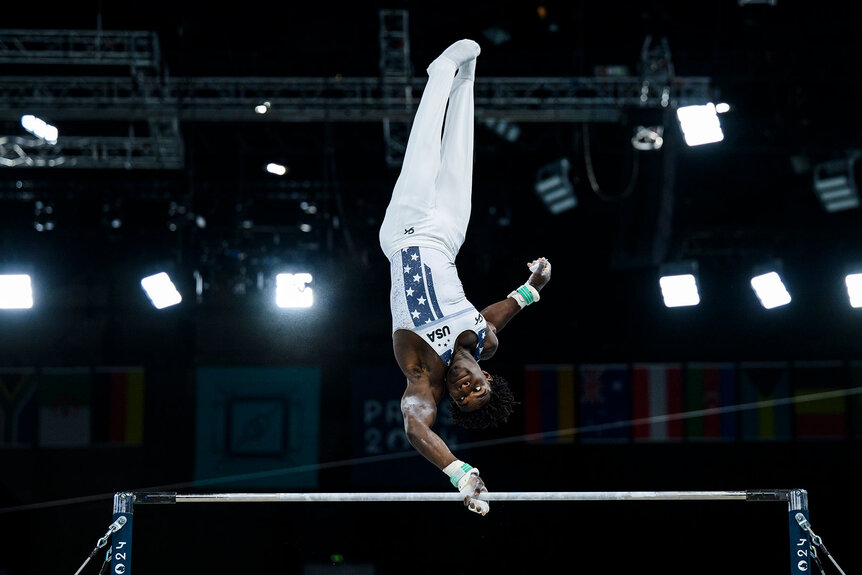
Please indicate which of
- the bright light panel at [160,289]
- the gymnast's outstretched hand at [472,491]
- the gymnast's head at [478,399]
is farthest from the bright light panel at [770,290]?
the gymnast's outstretched hand at [472,491]

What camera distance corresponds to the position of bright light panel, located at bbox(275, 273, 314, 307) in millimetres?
8680

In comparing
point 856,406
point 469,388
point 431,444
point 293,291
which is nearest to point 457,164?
point 469,388

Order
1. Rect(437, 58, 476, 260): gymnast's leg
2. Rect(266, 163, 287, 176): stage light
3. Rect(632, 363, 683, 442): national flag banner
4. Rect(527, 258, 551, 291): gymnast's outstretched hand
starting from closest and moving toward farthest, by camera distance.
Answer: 1. Rect(437, 58, 476, 260): gymnast's leg
2. Rect(527, 258, 551, 291): gymnast's outstretched hand
3. Rect(266, 163, 287, 176): stage light
4. Rect(632, 363, 683, 442): national flag banner

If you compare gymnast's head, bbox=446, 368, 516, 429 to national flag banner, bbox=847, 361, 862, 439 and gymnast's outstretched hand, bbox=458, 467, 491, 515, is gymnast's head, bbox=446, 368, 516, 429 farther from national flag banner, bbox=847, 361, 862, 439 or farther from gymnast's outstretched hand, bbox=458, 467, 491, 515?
national flag banner, bbox=847, 361, 862, 439

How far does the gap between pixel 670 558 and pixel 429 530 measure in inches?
92.9

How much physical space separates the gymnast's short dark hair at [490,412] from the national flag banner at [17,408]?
Result: 20.6 feet

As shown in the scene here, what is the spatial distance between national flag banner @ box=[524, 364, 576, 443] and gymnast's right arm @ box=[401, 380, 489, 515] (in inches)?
201

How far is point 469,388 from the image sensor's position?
4434 millimetres

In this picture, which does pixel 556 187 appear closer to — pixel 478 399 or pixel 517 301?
pixel 517 301

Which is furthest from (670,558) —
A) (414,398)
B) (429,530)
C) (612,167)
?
(414,398)

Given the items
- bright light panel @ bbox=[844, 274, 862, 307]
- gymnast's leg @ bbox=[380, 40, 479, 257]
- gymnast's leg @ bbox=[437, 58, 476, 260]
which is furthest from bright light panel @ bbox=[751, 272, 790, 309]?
gymnast's leg @ bbox=[380, 40, 479, 257]

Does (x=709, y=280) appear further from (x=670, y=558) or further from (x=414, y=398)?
(x=414, y=398)

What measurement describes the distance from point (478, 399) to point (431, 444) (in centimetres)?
40

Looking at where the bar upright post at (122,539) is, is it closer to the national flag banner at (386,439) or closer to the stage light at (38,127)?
the stage light at (38,127)
